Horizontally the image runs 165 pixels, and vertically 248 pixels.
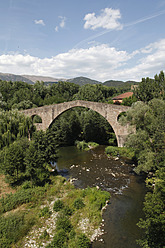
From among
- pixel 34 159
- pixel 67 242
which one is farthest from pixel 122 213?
pixel 34 159

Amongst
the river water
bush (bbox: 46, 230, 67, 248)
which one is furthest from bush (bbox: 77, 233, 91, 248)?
bush (bbox: 46, 230, 67, 248)

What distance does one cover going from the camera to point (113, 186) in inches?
575

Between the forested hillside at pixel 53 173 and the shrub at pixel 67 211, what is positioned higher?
the forested hillside at pixel 53 173

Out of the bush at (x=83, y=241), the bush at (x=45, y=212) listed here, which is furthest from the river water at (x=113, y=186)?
the bush at (x=45, y=212)

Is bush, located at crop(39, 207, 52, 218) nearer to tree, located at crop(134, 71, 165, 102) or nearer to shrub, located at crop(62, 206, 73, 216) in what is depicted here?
shrub, located at crop(62, 206, 73, 216)

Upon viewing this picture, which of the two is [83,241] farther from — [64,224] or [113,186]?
[113,186]

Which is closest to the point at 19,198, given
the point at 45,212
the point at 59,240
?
the point at 45,212

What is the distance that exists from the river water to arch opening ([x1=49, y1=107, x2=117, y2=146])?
19.2ft

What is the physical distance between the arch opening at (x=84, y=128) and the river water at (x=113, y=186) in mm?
5856

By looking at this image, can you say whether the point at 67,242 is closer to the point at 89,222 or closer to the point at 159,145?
the point at 89,222

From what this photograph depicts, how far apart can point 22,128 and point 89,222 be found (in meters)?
13.5

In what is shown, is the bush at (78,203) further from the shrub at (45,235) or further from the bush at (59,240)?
the shrub at (45,235)

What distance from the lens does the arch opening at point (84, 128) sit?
30906mm

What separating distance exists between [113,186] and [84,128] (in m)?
17.3
